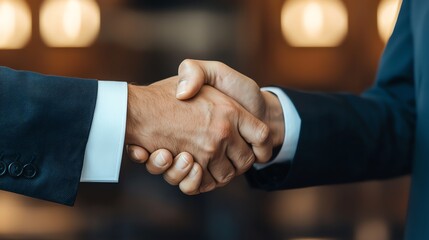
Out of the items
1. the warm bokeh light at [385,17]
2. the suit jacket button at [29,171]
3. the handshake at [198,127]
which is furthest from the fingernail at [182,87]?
the warm bokeh light at [385,17]

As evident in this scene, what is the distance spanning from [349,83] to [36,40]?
133 centimetres

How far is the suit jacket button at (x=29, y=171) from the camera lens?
0.99 metres

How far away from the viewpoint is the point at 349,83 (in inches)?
124

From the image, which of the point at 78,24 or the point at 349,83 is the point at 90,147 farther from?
the point at 349,83

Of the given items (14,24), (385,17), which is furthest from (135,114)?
Answer: (385,17)

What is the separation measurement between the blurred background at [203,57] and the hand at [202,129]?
1.84 meters

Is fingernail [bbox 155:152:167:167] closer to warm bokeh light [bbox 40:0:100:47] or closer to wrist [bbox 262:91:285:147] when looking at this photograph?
wrist [bbox 262:91:285:147]

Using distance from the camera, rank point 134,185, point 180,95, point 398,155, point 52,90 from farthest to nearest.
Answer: point 134,185, point 398,155, point 180,95, point 52,90

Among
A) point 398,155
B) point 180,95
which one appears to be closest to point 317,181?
point 398,155

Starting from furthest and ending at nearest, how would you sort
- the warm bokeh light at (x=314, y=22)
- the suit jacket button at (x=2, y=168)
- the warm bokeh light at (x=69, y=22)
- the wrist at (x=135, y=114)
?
1. the warm bokeh light at (x=314, y=22)
2. the warm bokeh light at (x=69, y=22)
3. the wrist at (x=135, y=114)
4. the suit jacket button at (x=2, y=168)

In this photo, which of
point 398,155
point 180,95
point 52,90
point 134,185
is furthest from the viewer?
point 134,185

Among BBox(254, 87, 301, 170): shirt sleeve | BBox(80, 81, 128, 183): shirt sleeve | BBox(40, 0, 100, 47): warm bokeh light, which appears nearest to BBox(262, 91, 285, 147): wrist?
BBox(254, 87, 301, 170): shirt sleeve

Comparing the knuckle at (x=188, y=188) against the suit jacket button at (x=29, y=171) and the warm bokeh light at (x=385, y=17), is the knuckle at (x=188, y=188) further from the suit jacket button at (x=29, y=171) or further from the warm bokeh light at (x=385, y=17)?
the warm bokeh light at (x=385, y=17)

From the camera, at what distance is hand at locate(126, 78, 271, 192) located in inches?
43.6
